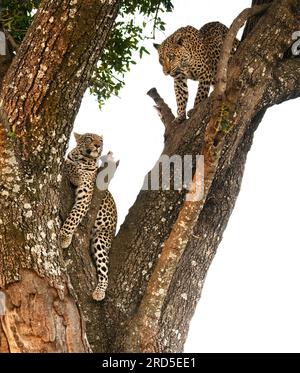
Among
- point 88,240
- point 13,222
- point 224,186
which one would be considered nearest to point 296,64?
point 224,186

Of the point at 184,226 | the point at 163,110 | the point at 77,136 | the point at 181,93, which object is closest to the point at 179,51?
the point at 181,93

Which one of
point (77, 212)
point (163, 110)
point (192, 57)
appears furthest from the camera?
point (192, 57)

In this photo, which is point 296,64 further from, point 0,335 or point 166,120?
point 0,335

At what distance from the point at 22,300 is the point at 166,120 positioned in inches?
133

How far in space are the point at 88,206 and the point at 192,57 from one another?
2.85 m

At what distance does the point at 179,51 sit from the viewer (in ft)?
34.8

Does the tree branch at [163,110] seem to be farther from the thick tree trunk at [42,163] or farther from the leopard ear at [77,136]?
the thick tree trunk at [42,163]

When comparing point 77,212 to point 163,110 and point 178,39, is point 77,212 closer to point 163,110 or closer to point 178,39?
point 163,110

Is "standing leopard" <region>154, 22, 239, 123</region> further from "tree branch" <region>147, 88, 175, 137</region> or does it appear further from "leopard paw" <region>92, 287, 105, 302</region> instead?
"leopard paw" <region>92, 287, 105, 302</region>

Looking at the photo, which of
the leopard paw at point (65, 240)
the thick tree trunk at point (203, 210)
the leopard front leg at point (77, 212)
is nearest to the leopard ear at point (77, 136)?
the leopard front leg at point (77, 212)

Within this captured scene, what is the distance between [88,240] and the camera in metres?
8.40

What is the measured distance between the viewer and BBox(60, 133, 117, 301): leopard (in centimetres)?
809

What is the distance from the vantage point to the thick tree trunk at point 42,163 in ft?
21.8

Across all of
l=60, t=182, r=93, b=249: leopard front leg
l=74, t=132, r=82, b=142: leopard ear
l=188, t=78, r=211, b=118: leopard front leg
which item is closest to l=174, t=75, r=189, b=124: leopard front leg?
l=188, t=78, r=211, b=118: leopard front leg
